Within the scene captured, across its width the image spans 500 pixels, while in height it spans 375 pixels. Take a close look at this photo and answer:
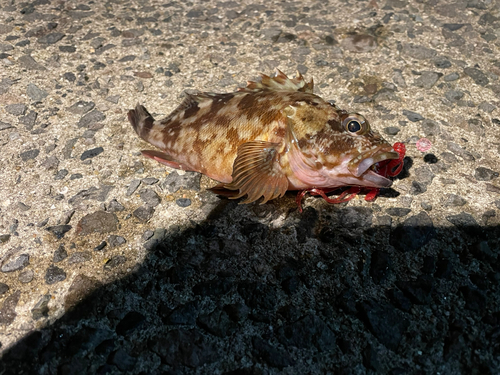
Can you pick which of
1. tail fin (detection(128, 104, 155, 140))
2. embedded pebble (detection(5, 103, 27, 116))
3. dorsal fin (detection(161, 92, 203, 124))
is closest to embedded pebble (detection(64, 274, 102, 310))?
tail fin (detection(128, 104, 155, 140))

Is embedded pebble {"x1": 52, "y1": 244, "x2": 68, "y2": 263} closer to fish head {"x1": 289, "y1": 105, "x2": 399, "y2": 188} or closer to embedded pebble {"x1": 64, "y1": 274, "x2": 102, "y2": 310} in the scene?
embedded pebble {"x1": 64, "y1": 274, "x2": 102, "y2": 310}

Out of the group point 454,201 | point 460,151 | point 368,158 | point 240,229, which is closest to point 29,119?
point 240,229

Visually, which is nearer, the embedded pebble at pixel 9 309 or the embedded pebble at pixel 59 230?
the embedded pebble at pixel 9 309

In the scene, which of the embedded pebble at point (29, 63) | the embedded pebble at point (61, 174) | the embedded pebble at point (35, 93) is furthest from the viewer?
the embedded pebble at point (29, 63)

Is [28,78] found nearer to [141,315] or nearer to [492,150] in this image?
[141,315]

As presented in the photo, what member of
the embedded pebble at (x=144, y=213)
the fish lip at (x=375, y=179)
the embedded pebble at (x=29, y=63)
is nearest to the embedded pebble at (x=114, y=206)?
the embedded pebble at (x=144, y=213)

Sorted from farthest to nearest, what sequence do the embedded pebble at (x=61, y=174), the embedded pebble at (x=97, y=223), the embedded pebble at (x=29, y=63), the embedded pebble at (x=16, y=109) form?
the embedded pebble at (x=29, y=63) → the embedded pebble at (x=16, y=109) → the embedded pebble at (x=61, y=174) → the embedded pebble at (x=97, y=223)

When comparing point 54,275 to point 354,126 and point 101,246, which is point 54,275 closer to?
point 101,246

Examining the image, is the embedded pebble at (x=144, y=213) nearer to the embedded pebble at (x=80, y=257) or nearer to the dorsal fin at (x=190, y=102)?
the embedded pebble at (x=80, y=257)

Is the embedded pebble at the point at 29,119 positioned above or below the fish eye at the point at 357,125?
below

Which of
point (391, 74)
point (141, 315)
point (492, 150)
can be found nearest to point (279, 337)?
point (141, 315)
